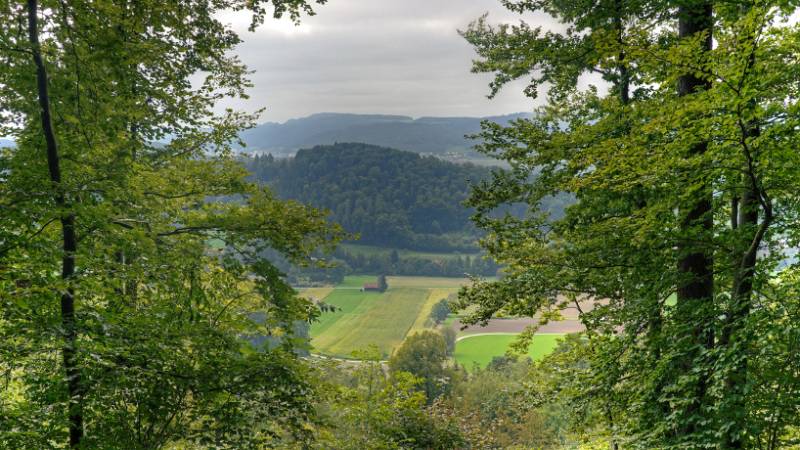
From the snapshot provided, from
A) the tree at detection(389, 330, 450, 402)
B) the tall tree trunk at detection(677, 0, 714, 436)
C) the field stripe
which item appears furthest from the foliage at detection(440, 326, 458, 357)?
the tall tree trunk at detection(677, 0, 714, 436)

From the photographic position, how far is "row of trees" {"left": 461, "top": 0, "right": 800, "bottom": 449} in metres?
4.73

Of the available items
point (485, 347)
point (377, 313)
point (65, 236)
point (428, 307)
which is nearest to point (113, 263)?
point (65, 236)

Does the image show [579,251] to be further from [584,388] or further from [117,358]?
[117,358]

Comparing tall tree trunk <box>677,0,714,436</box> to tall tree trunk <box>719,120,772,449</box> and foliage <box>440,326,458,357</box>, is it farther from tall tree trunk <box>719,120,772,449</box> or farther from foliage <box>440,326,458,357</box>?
foliage <box>440,326,458,357</box>

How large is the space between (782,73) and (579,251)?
10.6ft

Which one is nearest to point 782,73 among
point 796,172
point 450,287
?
point 796,172

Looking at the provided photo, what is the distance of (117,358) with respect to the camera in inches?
198

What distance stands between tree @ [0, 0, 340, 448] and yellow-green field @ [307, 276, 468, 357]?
2901 inches

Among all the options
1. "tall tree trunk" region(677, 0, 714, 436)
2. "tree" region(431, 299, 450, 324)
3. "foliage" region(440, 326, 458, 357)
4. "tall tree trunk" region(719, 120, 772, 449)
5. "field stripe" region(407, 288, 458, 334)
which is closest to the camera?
"tall tree trunk" region(719, 120, 772, 449)

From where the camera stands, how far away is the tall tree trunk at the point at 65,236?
4609mm

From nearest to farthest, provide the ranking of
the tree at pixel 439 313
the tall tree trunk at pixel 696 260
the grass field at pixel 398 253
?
the tall tree trunk at pixel 696 260, the tree at pixel 439 313, the grass field at pixel 398 253

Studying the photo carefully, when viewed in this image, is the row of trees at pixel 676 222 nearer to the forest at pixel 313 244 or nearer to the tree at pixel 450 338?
the forest at pixel 313 244

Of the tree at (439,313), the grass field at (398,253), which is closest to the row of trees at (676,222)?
the tree at (439,313)

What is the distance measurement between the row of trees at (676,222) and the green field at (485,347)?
6440cm
